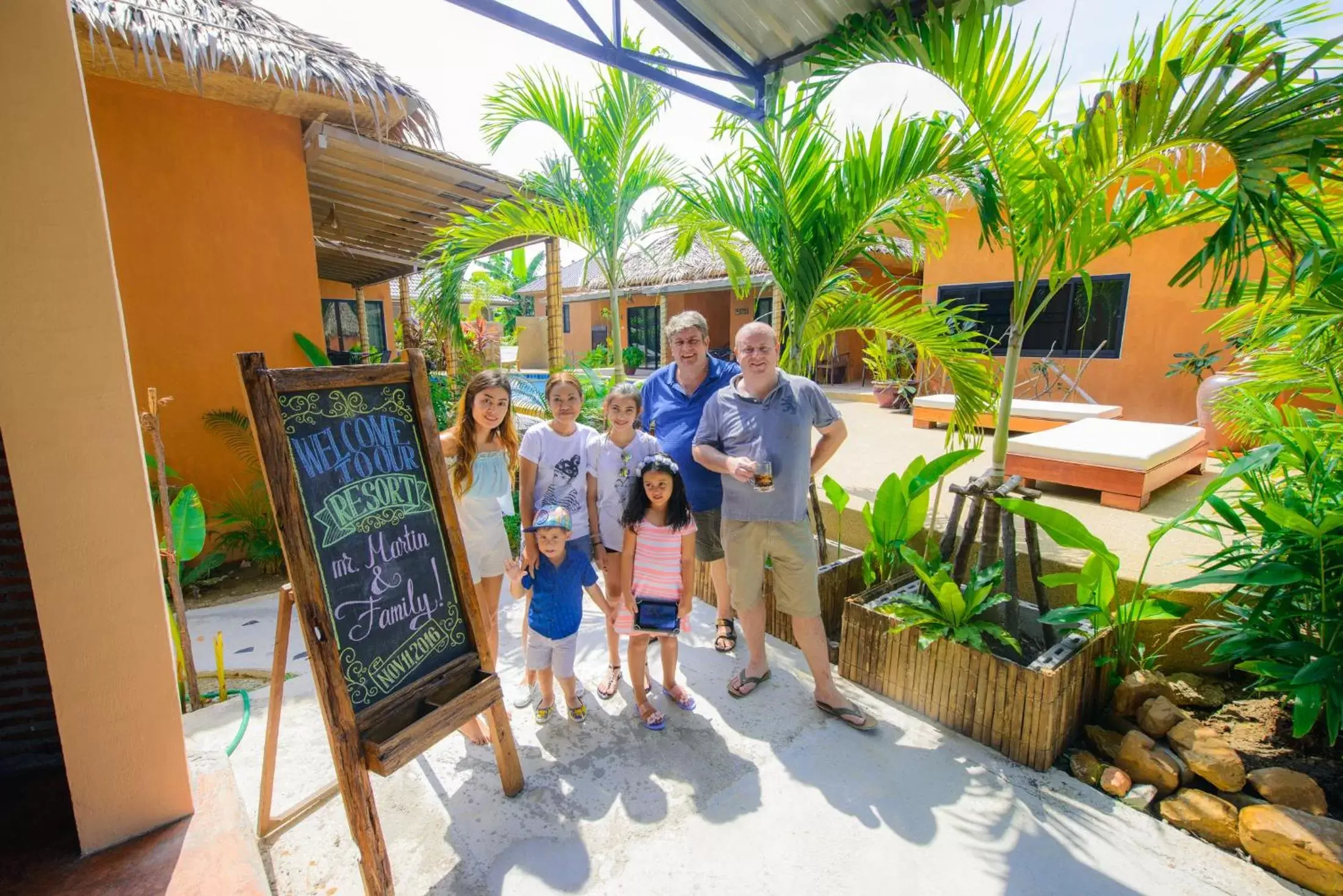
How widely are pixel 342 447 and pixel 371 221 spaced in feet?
23.2

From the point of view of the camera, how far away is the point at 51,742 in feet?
7.46

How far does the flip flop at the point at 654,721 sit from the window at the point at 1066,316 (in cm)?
643

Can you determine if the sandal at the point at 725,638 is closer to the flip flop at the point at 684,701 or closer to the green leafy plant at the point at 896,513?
the flip flop at the point at 684,701

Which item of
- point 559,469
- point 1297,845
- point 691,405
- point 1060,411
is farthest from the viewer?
point 1060,411

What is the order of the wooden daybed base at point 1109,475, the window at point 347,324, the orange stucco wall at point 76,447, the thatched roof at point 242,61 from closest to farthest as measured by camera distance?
the orange stucco wall at point 76,447, the thatched roof at point 242,61, the wooden daybed base at point 1109,475, the window at point 347,324

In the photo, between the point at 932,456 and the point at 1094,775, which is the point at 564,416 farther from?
the point at 932,456

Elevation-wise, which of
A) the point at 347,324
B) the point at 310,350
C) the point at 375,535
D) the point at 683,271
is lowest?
the point at 375,535

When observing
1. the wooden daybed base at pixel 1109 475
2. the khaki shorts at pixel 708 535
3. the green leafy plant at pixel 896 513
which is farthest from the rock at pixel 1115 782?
the wooden daybed base at pixel 1109 475

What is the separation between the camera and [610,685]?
299 centimetres

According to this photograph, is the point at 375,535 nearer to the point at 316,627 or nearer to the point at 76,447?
the point at 316,627

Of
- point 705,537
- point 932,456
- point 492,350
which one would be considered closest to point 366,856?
point 705,537

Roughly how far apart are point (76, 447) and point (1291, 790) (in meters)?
4.17

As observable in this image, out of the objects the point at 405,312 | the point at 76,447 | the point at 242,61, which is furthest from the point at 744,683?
the point at 405,312

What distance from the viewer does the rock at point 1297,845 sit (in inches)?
74.3
